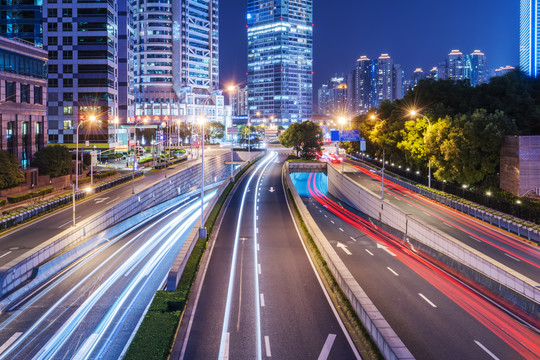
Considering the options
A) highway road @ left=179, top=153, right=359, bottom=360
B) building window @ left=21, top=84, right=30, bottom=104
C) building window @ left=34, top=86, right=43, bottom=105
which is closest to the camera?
highway road @ left=179, top=153, right=359, bottom=360

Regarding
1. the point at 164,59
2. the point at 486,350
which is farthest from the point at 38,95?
the point at 164,59

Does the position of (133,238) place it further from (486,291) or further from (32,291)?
(486,291)

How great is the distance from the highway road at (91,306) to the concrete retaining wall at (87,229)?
1.46 metres

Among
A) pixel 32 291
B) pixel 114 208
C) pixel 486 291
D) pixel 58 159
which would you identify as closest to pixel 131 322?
pixel 32 291

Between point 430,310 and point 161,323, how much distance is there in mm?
13539

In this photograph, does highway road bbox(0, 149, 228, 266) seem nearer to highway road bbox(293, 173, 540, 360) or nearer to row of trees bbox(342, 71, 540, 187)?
highway road bbox(293, 173, 540, 360)

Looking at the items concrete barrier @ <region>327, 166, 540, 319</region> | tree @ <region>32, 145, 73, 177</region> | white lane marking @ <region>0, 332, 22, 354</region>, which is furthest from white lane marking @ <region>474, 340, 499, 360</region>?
tree @ <region>32, 145, 73, 177</region>

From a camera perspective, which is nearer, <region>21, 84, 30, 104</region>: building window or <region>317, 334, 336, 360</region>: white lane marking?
<region>317, 334, 336, 360</region>: white lane marking

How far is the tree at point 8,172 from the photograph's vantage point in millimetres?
52750

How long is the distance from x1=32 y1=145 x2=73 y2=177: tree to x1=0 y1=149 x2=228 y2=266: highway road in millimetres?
9130

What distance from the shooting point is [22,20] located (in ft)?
317

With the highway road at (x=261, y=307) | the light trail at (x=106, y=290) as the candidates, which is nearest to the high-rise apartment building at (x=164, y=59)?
the light trail at (x=106, y=290)

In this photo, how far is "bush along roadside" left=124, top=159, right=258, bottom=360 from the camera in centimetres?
1680

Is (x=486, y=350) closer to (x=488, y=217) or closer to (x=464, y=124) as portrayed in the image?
(x=488, y=217)
